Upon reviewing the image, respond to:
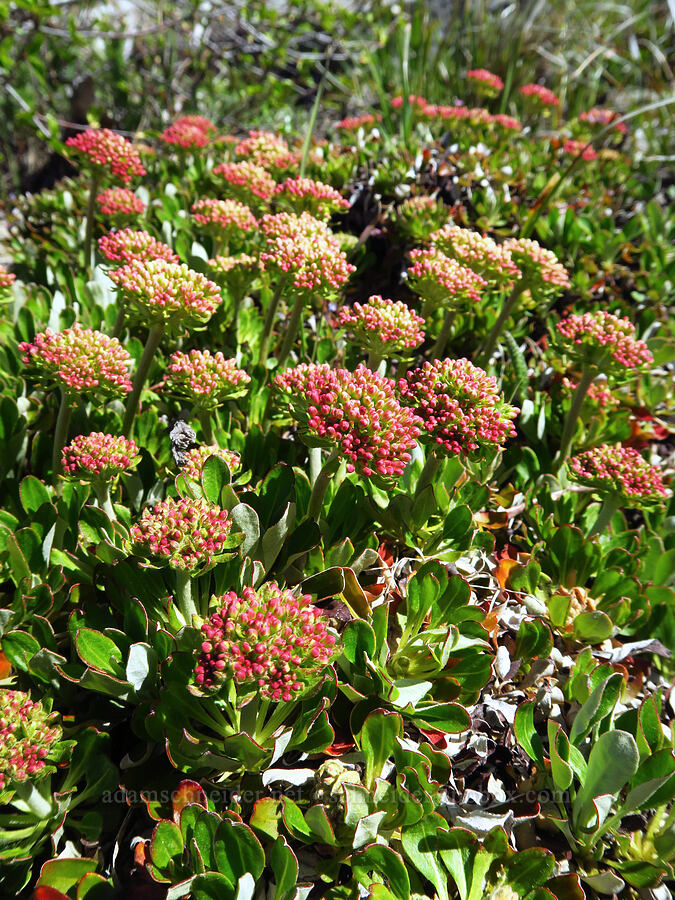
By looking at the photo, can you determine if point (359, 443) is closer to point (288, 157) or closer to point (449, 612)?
point (449, 612)

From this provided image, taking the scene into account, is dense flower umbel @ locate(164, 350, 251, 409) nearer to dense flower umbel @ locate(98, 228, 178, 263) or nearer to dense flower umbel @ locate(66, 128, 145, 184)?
dense flower umbel @ locate(98, 228, 178, 263)

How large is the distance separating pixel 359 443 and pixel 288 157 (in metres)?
2.66

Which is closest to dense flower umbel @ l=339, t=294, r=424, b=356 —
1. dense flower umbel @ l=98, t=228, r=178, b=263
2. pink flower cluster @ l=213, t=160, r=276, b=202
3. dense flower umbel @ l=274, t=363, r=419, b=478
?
dense flower umbel @ l=274, t=363, r=419, b=478

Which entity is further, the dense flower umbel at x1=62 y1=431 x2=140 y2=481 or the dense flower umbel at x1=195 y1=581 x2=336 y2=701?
the dense flower umbel at x1=62 y1=431 x2=140 y2=481

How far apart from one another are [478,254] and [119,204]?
6.18ft

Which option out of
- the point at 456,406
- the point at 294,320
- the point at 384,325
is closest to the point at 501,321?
the point at 384,325

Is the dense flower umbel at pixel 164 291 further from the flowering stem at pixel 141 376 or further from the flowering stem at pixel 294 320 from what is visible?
the flowering stem at pixel 294 320

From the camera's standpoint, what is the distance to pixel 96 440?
212 centimetres

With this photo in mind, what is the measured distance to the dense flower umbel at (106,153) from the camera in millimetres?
3047

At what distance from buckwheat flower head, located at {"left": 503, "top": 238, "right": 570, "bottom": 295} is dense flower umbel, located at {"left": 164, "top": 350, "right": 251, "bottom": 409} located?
1454 mm

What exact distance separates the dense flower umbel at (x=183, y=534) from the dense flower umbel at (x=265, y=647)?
164 mm

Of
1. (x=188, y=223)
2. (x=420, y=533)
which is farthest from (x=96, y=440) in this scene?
(x=188, y=223)

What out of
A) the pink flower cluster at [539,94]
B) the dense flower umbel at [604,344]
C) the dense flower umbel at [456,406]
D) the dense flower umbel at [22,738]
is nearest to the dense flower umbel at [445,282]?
the dense flower umbel at [604,344]

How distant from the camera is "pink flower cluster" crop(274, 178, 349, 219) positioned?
3.10m
